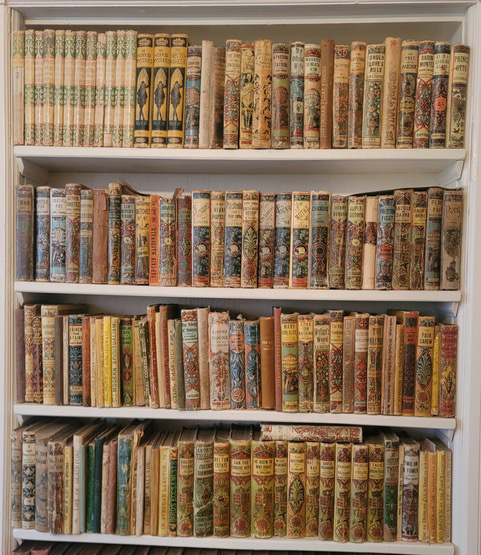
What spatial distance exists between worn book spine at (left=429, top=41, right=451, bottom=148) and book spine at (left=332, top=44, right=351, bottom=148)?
0.20 meters

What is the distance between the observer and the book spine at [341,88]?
41.8 inches

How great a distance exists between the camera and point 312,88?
1061 millimetres

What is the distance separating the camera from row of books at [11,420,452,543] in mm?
1083

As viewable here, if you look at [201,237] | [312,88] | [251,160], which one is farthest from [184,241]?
[312,88]

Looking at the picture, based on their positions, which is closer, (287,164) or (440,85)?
(440,85)

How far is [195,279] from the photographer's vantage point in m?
1.10

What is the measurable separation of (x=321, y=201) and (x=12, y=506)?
108 cm

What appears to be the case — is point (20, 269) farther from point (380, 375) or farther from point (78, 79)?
point (380, 375)

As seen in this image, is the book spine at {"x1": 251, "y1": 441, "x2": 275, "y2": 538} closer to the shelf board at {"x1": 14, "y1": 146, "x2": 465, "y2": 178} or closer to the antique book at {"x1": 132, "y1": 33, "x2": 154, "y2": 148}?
the shelf board at {"x1": 14, "y1": 146, "x2": 465, "y2": 178}

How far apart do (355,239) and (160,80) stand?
614 mm

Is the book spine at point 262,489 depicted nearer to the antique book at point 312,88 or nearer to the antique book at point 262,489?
the antique book at point 262,489

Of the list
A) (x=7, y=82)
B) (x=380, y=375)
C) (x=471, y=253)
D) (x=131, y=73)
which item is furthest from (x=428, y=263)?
(x=7, y=82)

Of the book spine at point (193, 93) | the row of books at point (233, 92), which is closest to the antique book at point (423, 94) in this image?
the row of books at point (233, 92)

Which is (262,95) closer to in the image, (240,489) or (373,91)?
(373,91)
